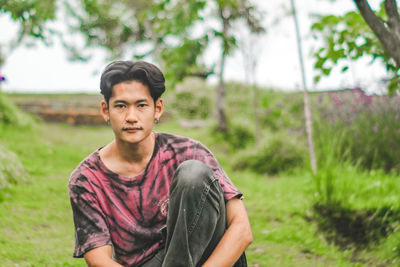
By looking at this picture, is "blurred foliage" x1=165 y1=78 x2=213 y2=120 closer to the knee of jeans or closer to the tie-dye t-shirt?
the tie-dye t-shirt

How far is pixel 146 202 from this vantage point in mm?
2184

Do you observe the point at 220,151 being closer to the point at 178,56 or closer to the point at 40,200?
the point at 178,56

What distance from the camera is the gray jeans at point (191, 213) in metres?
1.89

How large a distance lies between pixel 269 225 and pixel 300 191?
4.14 feet

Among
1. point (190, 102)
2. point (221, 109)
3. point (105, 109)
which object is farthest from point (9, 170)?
point (190, 102)

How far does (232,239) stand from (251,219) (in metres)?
2.53

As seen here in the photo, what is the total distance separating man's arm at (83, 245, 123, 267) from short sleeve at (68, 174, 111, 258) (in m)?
0.02

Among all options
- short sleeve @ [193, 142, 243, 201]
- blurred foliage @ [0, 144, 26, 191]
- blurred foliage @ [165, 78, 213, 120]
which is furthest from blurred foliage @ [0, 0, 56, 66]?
blurred foliage @ [165, 78, 213, 120]

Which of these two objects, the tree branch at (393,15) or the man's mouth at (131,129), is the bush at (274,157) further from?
the man's mouth at (131,129)

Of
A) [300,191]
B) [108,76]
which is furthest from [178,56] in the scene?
[108,76]

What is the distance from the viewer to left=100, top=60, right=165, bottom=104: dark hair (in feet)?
7.11

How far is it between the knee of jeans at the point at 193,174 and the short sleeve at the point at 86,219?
43cm

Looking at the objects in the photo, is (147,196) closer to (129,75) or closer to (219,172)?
(219,172)

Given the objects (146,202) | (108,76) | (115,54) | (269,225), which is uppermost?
(115,54)
